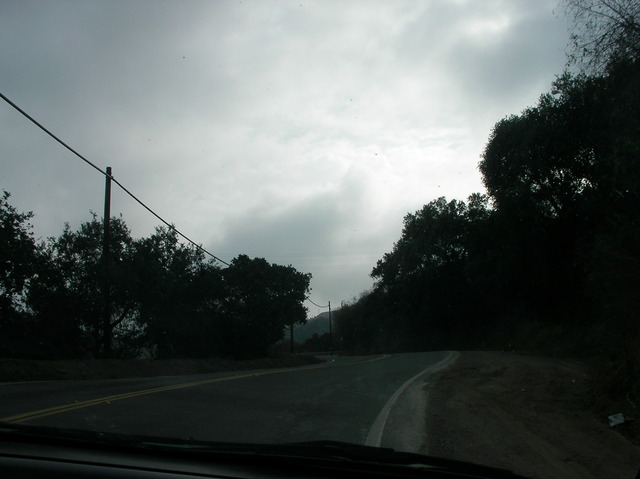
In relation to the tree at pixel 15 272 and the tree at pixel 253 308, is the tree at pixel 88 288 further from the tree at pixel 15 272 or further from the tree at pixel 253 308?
the tree at pixel 253 308

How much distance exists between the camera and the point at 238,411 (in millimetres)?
10094

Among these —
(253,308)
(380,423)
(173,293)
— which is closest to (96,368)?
(173,293)

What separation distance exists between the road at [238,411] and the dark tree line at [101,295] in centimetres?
1279

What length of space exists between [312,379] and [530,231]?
20275 millimetres

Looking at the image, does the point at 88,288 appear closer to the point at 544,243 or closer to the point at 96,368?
the point at 96,368

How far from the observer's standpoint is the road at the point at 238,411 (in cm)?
816

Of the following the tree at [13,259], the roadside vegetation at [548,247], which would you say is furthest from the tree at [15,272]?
the roadside vegetation at [548,247]

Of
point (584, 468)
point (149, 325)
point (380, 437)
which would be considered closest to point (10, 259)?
point (149, 325)

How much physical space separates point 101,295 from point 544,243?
79.4 ft

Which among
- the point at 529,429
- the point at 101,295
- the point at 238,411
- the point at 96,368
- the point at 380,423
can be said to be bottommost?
the point at 529,429

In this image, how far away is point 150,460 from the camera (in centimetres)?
314

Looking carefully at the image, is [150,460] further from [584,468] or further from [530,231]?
[530,231]

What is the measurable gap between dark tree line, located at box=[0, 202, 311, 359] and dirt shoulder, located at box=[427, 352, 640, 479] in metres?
16.7

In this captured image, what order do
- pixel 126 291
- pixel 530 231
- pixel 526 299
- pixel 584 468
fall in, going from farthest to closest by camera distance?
pixel 526 299 < pixel 530 231 < pixel 126 291 < pixel 584 468
